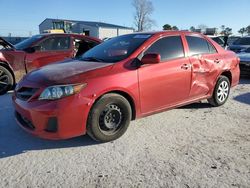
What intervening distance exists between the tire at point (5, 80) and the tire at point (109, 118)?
415 cm

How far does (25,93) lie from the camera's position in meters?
4.16

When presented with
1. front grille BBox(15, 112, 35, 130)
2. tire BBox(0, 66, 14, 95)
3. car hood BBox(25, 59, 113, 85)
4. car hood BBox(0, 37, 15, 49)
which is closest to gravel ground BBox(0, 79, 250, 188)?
front grille BBox(15, 112, 35, 130)

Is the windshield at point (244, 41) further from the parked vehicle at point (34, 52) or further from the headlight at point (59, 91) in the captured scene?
the headlight at point (59, 91)

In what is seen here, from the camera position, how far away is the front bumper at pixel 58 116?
3752mm

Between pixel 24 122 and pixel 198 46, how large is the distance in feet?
11.4

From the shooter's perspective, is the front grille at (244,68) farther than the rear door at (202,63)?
Yes

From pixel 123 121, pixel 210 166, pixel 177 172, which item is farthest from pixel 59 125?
pixel 210 166

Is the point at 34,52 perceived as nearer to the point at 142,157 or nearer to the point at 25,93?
the point at 25,93

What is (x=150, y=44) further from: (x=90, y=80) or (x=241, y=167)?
(x=241, y=167)

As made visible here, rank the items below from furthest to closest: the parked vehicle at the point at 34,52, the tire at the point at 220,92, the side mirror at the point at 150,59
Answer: the parked vehicle at the point at 34,52 → the tire at the point at 220,92 → the side mirror at the point at 150,59

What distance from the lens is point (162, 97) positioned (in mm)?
4805

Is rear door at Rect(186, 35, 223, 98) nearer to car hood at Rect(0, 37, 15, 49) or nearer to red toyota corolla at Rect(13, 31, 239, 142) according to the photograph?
red toyota corolla at Rect(13, 31, 239, 142)

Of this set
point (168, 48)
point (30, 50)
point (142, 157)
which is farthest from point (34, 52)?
point (142, 157)

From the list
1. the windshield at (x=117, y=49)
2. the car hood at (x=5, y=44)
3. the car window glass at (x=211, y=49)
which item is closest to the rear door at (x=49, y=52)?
the car hood at (x=5, y=44)
